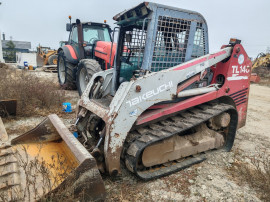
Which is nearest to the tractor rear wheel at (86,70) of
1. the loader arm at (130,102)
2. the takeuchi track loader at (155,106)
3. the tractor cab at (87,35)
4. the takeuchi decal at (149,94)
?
the tractor cab at (87,35)

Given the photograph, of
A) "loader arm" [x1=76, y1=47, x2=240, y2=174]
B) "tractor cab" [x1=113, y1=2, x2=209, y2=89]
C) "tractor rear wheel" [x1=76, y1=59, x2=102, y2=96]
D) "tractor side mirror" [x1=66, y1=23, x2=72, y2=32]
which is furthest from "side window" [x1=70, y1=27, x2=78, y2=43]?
"loader arm" [x1=76, y1=47, x2=240, y2=174]

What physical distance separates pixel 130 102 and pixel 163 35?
1.14m

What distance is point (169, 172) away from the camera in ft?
9.02

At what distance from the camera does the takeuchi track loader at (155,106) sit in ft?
7.89

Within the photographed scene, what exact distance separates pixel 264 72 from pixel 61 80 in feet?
51.6

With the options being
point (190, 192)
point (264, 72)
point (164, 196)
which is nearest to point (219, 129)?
point (190, 192)

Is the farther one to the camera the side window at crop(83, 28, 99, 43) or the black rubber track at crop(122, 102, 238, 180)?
the side window at crop(83, 28, 99, 43)

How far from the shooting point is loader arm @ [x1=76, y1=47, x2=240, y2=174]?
237cm

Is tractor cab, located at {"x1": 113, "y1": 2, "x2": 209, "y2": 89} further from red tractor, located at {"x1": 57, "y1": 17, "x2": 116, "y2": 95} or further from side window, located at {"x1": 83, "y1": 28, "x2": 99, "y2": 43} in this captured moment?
side window, located at {"x1": 83, "y1": 28, "x2": 99, "y2": 43}

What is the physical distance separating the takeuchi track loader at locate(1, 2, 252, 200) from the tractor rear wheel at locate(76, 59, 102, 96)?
7.09 feet

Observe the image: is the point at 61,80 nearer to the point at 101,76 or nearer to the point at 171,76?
the point at 101,76

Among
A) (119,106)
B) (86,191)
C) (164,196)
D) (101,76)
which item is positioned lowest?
(164,196)

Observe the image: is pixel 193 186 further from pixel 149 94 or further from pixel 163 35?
pixel 163 35

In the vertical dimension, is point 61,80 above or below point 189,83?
below
